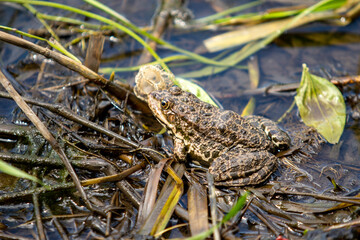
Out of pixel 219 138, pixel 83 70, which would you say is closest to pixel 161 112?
pixel 219 138

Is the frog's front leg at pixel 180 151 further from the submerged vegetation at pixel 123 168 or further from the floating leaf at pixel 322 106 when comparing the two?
the floating leaf at pixel 322 106

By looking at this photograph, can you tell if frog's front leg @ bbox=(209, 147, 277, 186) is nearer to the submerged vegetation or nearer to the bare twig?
the submerged vegetation

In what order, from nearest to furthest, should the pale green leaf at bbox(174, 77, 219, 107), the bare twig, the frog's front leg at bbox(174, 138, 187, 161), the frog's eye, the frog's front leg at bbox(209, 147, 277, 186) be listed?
the bare twig
the frog's front leg at bbox(209, 147, 277, 186)
the frog's front leg at bbox(174, 138, 187, 161)
the frog's eye
the pale green leaf at bbox(174, 77, 219, 107)

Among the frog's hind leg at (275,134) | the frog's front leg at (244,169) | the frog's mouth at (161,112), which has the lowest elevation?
the frog's front leg at (244,169)

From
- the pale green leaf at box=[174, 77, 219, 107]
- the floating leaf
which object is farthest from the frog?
the floating leaf

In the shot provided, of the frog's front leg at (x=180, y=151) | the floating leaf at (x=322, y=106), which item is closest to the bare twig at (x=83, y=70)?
the frog's front leg at (x=180, y=151)

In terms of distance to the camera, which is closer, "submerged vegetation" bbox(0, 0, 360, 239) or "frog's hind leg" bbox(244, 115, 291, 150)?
"submerged vegetation" bbox(0, 0, 360, 239)

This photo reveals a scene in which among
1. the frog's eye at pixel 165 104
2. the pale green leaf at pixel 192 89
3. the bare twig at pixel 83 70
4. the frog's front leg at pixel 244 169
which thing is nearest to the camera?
the bare twig at pixel 83 70

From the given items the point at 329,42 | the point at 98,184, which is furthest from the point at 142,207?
the point at 329,42
